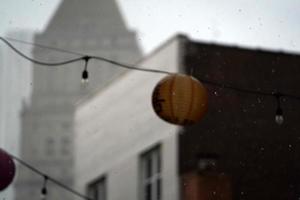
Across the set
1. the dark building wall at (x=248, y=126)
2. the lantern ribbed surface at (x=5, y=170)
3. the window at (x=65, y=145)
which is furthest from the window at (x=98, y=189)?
the window at (x=65, y=145)

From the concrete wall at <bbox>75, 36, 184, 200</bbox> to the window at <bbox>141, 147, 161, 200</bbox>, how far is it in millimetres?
89

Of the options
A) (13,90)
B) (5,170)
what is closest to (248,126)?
(5,170)

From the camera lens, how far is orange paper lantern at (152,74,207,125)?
895cm

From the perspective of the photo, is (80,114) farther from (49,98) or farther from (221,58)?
(49,98)

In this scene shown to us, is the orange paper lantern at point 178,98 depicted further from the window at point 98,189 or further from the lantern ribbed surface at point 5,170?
the window at point 98,189

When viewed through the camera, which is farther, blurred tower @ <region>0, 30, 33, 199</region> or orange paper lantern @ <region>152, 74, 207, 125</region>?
blurred tower @ <region>0, 30, 33, 199</region>

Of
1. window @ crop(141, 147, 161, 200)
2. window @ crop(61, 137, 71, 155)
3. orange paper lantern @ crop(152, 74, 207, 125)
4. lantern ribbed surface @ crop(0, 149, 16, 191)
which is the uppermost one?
window @ crop(61, 137, 71, 155)

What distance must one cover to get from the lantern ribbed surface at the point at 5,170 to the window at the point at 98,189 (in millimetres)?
6856

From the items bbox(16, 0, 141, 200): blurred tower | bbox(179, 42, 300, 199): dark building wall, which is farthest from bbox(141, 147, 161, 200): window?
bbox(16, 0, 141, 200): blurred tower

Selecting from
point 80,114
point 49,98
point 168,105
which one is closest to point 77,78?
point 49,98

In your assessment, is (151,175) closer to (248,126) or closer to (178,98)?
(248,126)

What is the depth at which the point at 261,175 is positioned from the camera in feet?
46.2

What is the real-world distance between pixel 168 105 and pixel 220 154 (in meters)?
5.12

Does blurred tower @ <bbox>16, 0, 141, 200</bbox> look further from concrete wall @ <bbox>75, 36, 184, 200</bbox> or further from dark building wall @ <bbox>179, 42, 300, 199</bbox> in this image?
dark building wall @ <bbox>179, 42, 300, 199</bbox>
